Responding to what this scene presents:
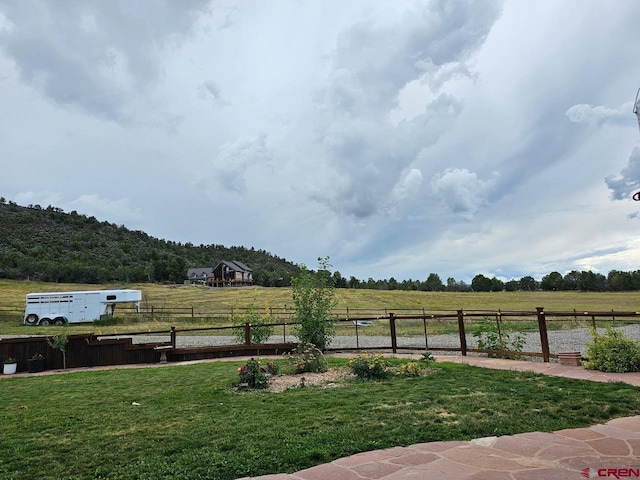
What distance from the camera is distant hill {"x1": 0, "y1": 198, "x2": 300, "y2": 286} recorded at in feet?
201

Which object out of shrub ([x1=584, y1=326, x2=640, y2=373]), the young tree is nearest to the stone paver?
shrub ([x1=584, y1=326, x2=640, y2=373])

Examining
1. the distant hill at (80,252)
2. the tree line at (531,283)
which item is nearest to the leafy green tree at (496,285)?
the tree line at (531,283)

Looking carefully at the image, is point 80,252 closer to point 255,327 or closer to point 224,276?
point 224,276

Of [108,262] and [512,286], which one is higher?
[108,262]

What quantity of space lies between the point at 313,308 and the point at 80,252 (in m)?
74.4

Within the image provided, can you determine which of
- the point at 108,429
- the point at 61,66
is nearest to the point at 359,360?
the point at 108,429

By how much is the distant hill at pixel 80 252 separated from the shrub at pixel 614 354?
61.4 meters

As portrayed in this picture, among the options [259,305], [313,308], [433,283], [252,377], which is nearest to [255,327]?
[313,308]

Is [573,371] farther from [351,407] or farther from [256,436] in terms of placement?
[256,436]

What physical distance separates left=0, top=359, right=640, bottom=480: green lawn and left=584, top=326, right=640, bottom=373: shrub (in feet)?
4.16

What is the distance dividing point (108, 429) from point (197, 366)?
562 cm

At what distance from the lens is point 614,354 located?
6957 mm

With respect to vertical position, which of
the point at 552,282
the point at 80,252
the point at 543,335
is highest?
the point at 80,252

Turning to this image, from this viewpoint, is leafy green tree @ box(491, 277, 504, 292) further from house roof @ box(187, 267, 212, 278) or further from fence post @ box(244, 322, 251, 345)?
fence post @ box(244, 322, 251, 345)
